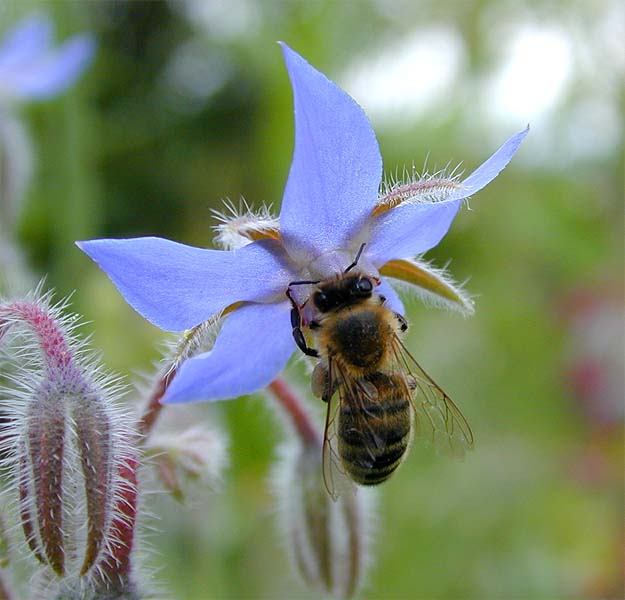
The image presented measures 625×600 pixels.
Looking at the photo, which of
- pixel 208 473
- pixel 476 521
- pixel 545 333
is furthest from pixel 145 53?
pixel 208 473

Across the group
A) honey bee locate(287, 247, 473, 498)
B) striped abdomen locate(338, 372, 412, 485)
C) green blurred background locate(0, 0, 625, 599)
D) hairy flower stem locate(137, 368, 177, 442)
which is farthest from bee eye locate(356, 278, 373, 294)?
green blurred background locate(0, 0, 625, 599)

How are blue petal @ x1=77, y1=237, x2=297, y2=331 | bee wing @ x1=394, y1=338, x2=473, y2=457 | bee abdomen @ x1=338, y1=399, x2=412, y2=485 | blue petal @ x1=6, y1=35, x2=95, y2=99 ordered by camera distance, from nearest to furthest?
blue petal @ x1=77, y1=237, x2=297, y2=331 < bee abdomen @ x1=338, y1=399, x2=412, y2=485 < bee wing @ x1=394, y1=338, x2=473, y2=457 < blue petal @ x1=6, y1=35, x2=95, y2=99

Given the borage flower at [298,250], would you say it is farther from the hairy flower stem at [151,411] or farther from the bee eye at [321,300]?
the hairy flower stem at [151,411]

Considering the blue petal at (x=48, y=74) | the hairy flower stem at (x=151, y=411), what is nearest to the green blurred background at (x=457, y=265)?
the blue petal at (x=48, y=74)

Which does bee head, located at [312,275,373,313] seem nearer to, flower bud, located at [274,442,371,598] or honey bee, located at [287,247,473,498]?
honey bee, located at [287,247,473,498]

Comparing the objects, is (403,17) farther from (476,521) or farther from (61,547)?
(61,547)

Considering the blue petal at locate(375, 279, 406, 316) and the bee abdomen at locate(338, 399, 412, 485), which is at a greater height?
the blue petal at locate(375, 279, 406, 316)

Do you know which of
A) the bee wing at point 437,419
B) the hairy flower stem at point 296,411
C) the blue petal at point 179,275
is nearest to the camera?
the blue petal at point 179,275
